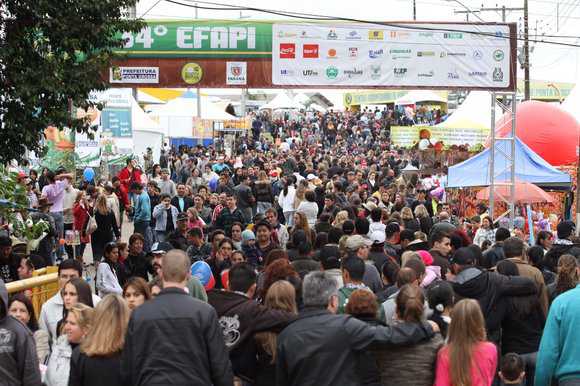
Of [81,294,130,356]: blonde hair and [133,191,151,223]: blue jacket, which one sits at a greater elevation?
[81,294,130,356]: blonde hair

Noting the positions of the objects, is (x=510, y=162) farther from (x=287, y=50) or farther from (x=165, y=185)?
(x=165, y=185)

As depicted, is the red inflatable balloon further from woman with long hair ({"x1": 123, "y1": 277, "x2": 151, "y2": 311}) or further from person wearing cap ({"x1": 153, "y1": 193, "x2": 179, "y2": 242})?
woman with long hair ({"x1": 123, "y1": 277, "x2": 151, "y2": 311})

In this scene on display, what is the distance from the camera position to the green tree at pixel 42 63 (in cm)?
1275

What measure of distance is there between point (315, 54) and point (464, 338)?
15.3 m

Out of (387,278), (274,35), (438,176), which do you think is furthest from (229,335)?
(438,176)

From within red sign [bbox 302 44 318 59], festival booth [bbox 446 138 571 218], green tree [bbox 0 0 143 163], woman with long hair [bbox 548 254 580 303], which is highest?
red sign [bbox 302 44 318 59]

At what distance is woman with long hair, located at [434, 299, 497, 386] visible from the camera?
21.5 ft

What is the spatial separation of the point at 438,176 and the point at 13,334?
80.3 ft

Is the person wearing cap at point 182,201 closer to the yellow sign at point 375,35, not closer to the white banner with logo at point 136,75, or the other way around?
the white banner with logo at point 136,75

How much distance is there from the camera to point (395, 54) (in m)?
21.4

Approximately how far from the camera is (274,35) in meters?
21.2

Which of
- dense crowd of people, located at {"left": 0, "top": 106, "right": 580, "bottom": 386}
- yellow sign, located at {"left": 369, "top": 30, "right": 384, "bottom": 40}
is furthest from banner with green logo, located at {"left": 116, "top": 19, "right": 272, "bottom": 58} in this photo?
Result: dense crowd of people, located at {"left": 0, "top": 106, "right": 580, "bottom": 386}

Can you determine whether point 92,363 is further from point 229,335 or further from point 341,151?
point 341,151

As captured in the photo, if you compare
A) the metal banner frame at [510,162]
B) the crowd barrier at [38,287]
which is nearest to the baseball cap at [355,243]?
the crowd barrier at [38,287]
